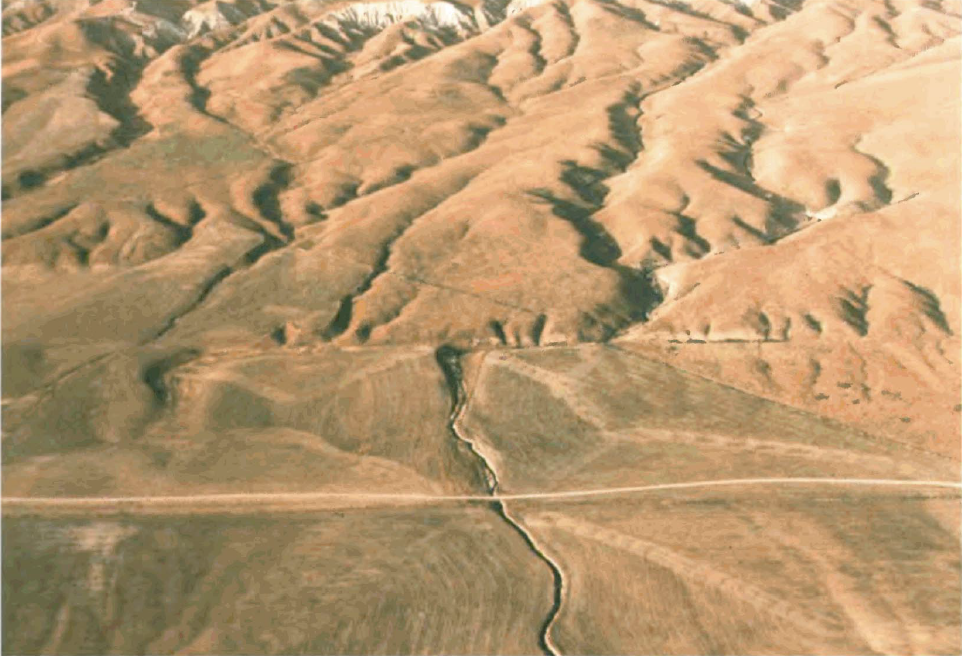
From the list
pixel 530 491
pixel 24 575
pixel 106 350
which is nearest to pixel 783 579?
pixel 530 491

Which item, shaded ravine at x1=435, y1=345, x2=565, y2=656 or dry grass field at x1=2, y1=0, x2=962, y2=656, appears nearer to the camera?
shaded ravine at x1=435, y1=345, x2=565, y2=656

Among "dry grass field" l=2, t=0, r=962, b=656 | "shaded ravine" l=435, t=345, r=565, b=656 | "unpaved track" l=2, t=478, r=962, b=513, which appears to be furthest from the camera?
"unpaved track" l=2, t=478, r=962, b=513

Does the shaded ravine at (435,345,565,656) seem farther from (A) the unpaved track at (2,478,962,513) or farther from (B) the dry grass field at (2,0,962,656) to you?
(A) the unpaved track at (2,478,962,513)

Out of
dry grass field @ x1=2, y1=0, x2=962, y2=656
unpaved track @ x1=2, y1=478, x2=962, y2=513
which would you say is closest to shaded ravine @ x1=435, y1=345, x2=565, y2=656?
dry grass field @ x1=2, y1=0, x2=962, y2=656

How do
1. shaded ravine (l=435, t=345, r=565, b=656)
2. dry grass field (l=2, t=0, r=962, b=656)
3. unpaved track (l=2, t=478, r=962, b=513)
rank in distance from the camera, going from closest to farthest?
1. shaded ravine (l=435, t=345, r=565, b=656)
2. dry grass field (l=2, t=0, r=962, b=656)
3. unpaved track (l=2, t=478, r=962, b=513)

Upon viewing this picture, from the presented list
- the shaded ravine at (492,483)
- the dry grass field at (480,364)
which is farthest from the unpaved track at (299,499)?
the shaded ravine at (492,483)

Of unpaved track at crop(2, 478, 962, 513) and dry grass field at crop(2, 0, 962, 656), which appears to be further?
unpaved track at crop(2, 478, 962, 513)

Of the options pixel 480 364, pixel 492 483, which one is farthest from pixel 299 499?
pixel 480 364
